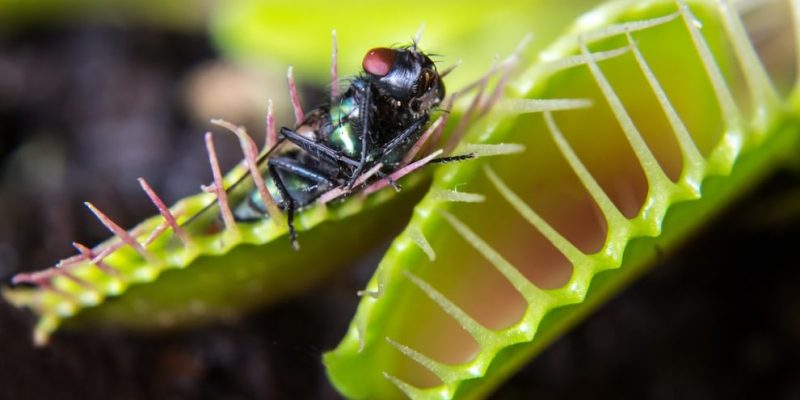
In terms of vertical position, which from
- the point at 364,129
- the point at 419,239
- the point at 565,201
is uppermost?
the point at 364,129

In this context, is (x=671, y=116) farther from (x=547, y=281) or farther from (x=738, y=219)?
(x=738, y=219)

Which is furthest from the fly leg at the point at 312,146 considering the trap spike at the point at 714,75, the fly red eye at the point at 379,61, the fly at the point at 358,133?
the trap spike at the point at 714,75

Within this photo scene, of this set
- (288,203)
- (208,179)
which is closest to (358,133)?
(288,203)

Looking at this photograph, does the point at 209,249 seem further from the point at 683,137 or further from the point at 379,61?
the point at 683,137

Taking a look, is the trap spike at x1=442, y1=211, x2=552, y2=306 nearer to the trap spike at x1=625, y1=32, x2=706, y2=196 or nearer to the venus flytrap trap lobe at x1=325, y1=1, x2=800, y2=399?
the venus flytrap trap lobe at x1=325, y1=1, x2=800, y2=399

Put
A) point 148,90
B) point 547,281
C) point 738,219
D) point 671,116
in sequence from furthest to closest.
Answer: point 148,90
point 738,219
point 547,281
point 671,116

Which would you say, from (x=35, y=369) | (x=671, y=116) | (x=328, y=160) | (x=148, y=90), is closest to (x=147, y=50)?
(x=148, y=90)
